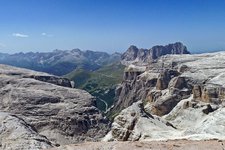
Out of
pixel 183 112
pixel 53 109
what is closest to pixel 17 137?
pixel 53 109

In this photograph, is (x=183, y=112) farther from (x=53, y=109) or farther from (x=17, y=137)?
(x=17, y=137)

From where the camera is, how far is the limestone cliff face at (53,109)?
67.1 meters

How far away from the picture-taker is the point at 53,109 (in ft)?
236

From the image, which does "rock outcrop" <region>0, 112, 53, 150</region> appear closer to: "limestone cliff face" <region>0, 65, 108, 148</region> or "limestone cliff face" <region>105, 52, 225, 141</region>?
"limestone cliff face" <region>105, 52, 225, 141</region>

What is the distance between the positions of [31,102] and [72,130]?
10.6 meters

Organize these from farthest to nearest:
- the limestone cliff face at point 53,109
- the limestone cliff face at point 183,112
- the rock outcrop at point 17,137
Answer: the limestone cliff face at point 53,109 < the limestone cliff face at point 183,112 < the rock outcrop at point 17,137

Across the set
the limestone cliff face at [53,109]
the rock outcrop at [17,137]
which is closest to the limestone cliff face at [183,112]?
the limestone cliff face at [53,109]

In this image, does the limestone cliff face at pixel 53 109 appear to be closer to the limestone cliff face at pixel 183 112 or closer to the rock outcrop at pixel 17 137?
the limestone cliff face at pixel 183 112

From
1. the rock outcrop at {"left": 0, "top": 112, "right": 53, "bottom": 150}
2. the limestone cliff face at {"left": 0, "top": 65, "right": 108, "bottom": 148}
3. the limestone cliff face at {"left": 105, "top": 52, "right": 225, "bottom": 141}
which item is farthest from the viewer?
the limestone cliff face at {"left": 0, "top": 65, "right": 108, "bottom": 148}

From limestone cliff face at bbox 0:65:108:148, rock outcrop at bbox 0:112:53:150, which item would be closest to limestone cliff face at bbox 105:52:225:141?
limestone cliff face at bbox 0:65:108:148

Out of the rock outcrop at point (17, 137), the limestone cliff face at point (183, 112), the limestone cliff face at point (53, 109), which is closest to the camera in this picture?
the rock outcrop at point (17, 137)

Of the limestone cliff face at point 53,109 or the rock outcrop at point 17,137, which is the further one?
the limestone cliff face at point 53,109

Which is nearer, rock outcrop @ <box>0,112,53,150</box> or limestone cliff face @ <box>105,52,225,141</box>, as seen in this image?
rock outcrop @ <box>0,112,53,150</box>

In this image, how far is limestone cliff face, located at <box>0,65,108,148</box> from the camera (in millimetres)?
67125
